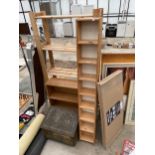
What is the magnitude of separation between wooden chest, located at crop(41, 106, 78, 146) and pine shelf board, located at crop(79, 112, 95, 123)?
0.10 metres

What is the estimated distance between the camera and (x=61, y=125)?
202 centimetres

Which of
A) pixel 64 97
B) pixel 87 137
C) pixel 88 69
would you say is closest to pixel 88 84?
pixel 88 69

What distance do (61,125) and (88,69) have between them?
0.84 m

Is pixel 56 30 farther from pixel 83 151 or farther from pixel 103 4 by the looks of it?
pixel 83 151

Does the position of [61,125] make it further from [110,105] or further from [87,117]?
[110,105]

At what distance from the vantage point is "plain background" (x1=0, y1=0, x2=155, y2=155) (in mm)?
667

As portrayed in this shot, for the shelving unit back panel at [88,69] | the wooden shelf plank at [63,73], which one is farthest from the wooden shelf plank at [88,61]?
the wooden shelf plank at [63,73]

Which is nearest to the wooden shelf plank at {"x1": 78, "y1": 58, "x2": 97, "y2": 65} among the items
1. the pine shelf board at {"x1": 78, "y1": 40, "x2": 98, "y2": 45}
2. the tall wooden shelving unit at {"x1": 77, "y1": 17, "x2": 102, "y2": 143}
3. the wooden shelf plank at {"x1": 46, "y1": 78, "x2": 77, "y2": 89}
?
the tall wooden shelving unit at {"x1": 77, "y1": 17, "x2": 102, "y2": 143}

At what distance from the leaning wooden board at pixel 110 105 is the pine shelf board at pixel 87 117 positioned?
0.15 meters

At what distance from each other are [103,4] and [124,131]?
5196mm

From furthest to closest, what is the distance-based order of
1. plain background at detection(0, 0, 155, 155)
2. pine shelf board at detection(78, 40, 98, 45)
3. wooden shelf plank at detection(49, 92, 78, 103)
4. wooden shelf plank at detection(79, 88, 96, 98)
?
wooden shelf plank at detection(49, 92, 78, 103)
wooden shelf plank at detection(79, 88, 96, 98)
pine shelf board at detection(78, 40, 98, 45)
plain background at detection(0, 0, 155, 155)

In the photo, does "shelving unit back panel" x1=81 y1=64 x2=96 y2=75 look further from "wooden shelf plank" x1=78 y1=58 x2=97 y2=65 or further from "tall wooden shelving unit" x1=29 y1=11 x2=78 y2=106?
"tall wooden shelving unit" x1=29 y1=11 x2=78 y2=106
